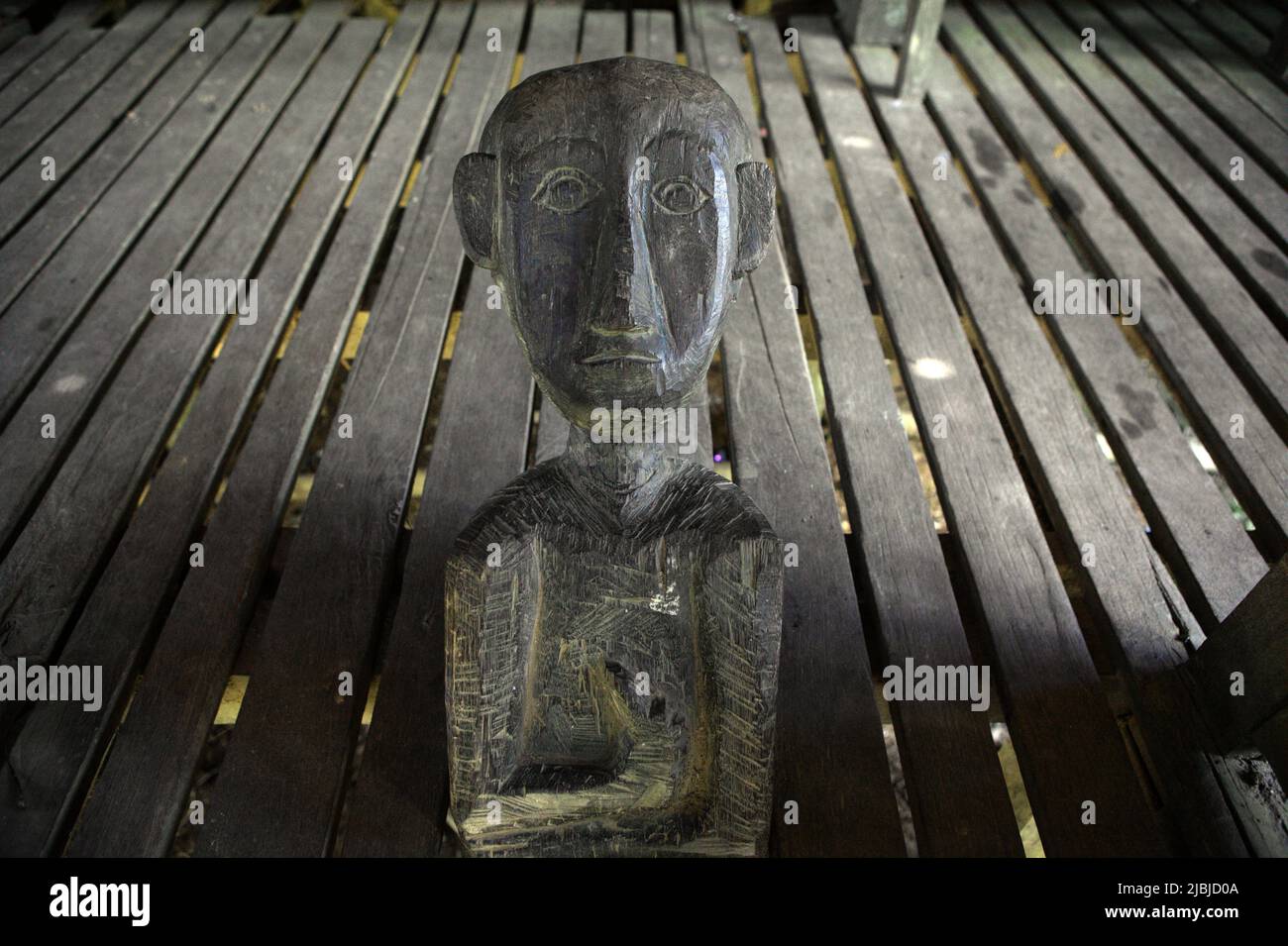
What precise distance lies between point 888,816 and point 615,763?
0.53 metres

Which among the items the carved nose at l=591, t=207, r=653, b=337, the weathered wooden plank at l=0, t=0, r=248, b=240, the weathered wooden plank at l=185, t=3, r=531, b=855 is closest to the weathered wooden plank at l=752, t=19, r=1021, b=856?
the carved nose at l=591, t=207, r=653, b=337

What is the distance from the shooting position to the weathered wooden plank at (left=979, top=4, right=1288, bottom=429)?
2.87 m

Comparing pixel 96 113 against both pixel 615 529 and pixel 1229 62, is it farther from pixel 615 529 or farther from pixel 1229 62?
pixel 1229 62

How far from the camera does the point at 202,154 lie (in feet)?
12.6

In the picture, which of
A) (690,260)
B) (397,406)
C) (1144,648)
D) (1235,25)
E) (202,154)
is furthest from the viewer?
(1235,25)

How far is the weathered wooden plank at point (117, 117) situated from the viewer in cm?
356

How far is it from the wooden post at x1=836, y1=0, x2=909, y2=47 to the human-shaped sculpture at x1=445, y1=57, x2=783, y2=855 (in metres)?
3.52

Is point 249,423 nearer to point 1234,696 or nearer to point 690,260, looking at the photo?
point 690,260

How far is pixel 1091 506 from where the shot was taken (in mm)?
2443

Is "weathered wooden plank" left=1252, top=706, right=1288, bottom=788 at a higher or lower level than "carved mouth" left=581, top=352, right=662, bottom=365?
lower

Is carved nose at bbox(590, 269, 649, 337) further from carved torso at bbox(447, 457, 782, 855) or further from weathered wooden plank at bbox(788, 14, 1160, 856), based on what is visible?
weathered wooden plank at bbox(788, 14, 1160, 856)

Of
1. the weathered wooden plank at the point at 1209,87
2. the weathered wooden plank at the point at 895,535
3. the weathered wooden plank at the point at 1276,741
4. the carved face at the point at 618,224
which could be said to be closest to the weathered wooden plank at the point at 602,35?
the weathered wooden plank at the point at 895,535

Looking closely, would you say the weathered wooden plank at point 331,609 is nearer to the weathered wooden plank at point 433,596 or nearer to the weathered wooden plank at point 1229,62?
the weathered wooden plank at point 433,596

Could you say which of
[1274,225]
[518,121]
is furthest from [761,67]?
[518,121]
